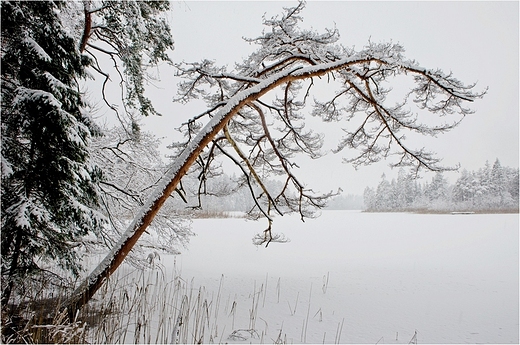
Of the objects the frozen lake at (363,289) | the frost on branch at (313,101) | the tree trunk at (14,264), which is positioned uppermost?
the frost on branch at (313,101)

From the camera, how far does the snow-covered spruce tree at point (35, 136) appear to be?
2053mm

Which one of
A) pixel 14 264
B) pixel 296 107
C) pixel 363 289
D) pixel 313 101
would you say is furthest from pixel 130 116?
pixel 363 289

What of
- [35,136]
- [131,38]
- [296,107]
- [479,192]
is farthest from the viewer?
[479,192]

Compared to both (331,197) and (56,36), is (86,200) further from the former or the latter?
(331,197)

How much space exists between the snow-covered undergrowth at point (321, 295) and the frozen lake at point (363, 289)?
0.02 metres

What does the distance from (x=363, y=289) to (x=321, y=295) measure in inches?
41.0

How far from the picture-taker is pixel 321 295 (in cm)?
499

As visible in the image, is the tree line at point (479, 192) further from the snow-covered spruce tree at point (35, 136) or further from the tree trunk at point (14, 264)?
the tree trunk at point (14, 264)

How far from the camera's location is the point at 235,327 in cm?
337

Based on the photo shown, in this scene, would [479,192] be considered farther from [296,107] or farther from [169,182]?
[169,182]

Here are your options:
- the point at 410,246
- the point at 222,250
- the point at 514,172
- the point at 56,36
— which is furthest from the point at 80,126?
the point at 514,172

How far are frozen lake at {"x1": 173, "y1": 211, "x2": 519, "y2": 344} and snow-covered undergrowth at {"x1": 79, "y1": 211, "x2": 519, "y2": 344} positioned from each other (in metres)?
0.02

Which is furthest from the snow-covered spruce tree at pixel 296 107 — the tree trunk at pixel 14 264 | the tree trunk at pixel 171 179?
the tree trunk at pixel 14 264

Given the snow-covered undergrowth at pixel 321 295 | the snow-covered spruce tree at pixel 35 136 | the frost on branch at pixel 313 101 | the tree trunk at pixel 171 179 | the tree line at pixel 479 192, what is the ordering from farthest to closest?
the tree line at pixel 479 192
the frost on branch at pixel 313 101
the snow-covered undergrowth at pixel 321 295
the tree trunk at pixel 171 179
the snow-covered spruce tree at pixel 35 136
